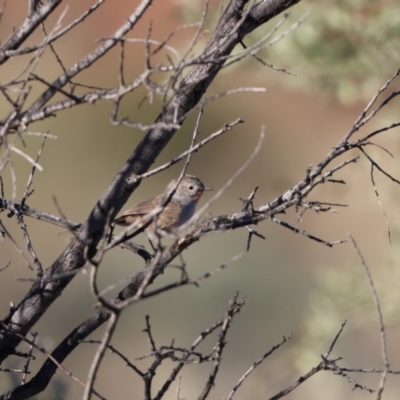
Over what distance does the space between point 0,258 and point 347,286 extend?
1041cm

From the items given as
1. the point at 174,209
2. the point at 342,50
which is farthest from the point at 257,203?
the point at 174,209

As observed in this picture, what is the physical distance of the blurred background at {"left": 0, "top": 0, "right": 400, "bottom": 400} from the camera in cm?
979

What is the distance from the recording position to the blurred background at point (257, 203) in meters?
9.79


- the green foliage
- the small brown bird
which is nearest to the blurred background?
the green foliage

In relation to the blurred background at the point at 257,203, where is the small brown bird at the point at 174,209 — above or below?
below

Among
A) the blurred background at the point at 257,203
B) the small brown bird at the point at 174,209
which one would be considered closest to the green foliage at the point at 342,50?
the blurred background at the point at 257,203

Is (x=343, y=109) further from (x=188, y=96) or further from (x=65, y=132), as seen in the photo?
(x=188, y=96)

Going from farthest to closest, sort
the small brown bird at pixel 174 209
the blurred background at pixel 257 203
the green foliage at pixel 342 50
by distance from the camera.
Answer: the green foliage at pixel 342 50 → the blurred background at pixel 257 203 → the small brown bird at pixel 174 209

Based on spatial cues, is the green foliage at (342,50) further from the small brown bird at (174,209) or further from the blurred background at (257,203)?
the small brown bird at (174,209)

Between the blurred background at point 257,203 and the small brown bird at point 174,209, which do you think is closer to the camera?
the small brown bird at point 174,209

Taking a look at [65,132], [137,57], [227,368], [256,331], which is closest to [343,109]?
[137,57]

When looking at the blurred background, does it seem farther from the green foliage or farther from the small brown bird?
the small brown bird

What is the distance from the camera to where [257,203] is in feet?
64.2

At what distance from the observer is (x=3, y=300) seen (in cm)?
1534
